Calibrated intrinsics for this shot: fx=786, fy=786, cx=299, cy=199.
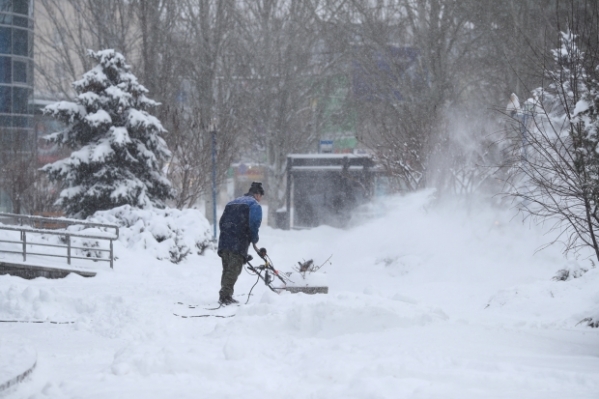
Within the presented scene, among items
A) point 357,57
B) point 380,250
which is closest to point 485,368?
point 380,250

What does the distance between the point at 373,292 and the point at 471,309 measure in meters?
1.74

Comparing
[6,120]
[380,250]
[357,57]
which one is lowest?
[380,250]

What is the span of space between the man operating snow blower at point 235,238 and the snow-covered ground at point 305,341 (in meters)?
0.63

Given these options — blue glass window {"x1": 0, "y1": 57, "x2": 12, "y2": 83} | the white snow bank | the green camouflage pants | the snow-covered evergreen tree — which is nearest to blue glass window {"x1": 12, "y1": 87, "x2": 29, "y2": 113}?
blue glass window {"x1": 0, "y1": 57, "x2": 12, "y2": 83}

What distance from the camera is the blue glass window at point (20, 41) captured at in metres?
38.3

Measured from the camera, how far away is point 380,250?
20812mm

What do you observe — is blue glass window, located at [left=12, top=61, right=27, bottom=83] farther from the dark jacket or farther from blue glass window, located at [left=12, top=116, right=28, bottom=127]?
the dark jacket

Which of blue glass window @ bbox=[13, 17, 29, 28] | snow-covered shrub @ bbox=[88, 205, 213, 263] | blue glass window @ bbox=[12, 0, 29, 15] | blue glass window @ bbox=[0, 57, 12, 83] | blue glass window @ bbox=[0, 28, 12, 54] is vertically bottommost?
snow-covered shrub @ bbox=[88, 205, 213, 263]

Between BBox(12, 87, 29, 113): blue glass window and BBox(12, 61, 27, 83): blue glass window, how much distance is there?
0.46 m

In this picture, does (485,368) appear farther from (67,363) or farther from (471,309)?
(471,309)

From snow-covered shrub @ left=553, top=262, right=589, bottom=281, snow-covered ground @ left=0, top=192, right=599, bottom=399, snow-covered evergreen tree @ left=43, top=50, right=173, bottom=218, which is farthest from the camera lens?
snow-covered evergreen tree @ left=43, top=50, right=173, bottom=218

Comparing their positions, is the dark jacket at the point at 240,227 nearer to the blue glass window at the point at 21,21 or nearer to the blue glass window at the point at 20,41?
the blue glass window at the point at 20,41

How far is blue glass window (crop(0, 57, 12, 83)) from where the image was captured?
125 feet

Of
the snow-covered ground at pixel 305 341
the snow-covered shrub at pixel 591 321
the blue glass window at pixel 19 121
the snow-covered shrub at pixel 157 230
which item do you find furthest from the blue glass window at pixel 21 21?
the snow-covered shrub at pixel 591 321
